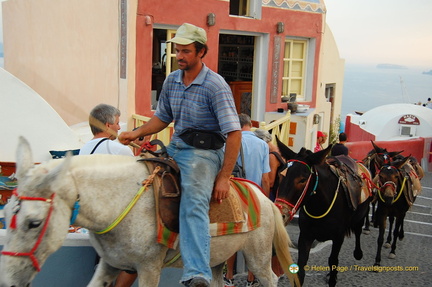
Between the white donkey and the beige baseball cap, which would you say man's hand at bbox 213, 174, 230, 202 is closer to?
the white donkey

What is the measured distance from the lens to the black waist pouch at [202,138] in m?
3.67

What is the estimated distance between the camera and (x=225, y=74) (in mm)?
15781

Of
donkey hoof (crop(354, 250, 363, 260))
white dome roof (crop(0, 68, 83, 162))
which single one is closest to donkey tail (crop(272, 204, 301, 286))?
donkey hoof (crop(354, 250, 363, 260))

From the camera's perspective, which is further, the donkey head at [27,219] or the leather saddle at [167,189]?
the leather saddle at [167,189]

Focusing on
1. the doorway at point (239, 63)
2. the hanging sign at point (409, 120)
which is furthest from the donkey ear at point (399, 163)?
the hanging sign at point (409, 120)

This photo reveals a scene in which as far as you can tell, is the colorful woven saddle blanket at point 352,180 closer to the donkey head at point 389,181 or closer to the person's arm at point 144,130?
the donkey head at point 389,181

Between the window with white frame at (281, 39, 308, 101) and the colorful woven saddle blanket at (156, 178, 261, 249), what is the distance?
10.1m

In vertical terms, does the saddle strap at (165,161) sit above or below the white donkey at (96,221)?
above

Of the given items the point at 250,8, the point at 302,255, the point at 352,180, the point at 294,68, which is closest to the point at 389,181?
the point at 352,180

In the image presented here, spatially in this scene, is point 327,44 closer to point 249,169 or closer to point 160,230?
point 249,169

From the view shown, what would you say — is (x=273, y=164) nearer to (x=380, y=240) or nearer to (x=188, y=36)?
(x=380, y=240)

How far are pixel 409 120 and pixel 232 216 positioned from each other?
21663mm

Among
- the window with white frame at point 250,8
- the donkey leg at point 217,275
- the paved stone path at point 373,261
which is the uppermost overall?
the window with white frame at point 250,8

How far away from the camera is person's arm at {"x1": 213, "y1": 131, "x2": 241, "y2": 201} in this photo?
11.8ft
